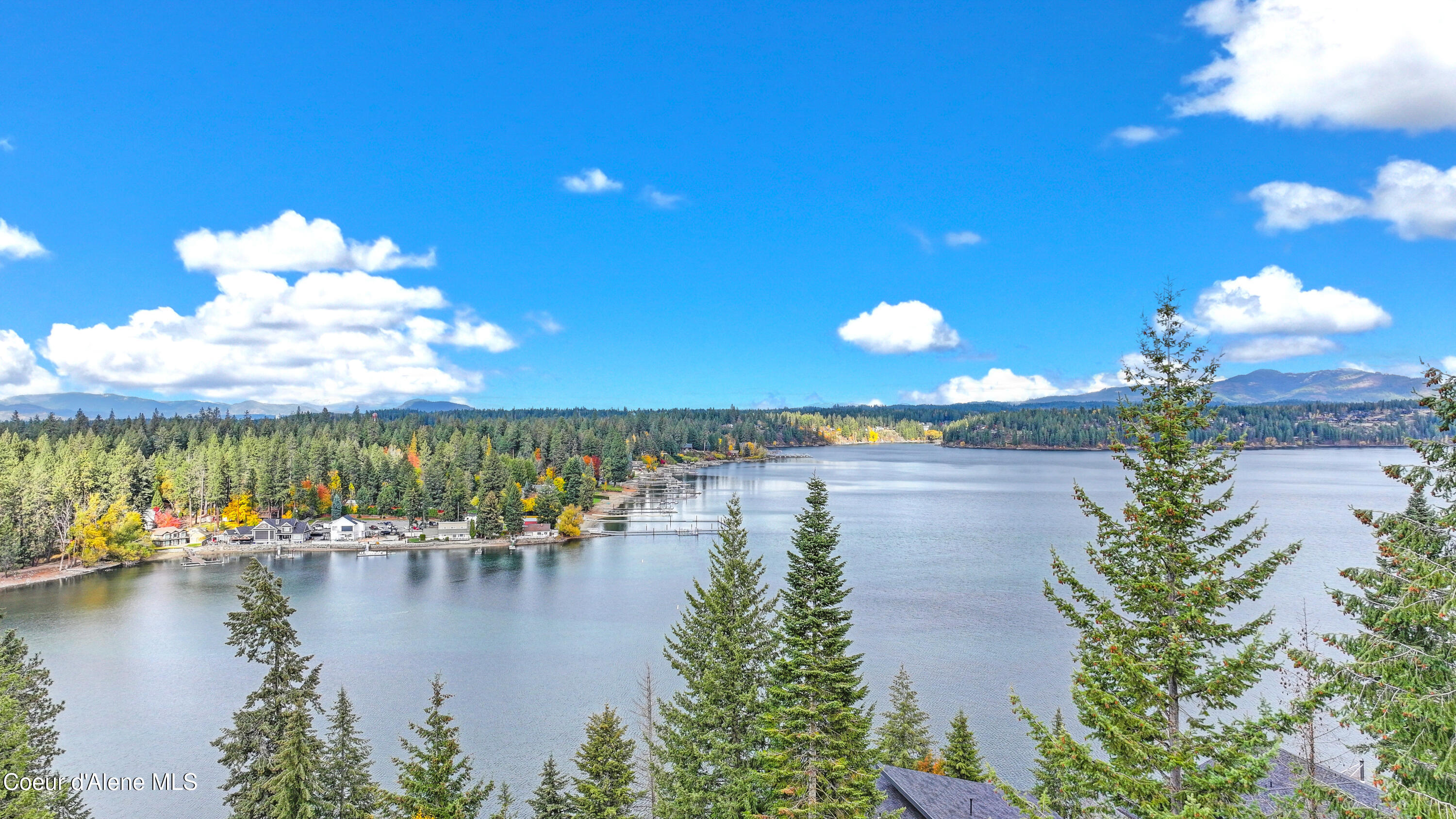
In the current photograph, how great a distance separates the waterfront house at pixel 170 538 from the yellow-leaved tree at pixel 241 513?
230 inches

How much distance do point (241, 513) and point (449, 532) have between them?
2713 cm

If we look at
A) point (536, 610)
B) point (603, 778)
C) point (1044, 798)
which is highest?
point (1044, 798)

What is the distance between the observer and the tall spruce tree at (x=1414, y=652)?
21.9 ft

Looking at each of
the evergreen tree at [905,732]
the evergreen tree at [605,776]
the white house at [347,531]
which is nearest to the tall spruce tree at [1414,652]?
the evergreen tree at [605,776]

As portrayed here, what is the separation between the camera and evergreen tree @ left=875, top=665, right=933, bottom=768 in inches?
886

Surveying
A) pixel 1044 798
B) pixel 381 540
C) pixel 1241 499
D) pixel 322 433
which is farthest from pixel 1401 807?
pixel 322 433

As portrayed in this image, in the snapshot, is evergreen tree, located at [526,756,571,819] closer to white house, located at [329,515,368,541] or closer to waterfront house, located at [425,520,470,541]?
waterfront house, located at [425,520,470,541]

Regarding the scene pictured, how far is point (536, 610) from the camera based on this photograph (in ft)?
164

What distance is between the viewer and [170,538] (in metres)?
76.6

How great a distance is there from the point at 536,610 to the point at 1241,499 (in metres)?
86.4

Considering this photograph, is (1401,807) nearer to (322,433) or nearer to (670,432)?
(322,433)

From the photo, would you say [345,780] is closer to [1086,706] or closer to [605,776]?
[605,776]

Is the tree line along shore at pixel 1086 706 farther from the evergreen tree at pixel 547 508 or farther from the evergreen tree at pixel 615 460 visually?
the evergreen tree at pixel 615 460

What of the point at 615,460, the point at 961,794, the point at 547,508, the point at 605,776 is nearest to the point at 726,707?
the point at 605,776
